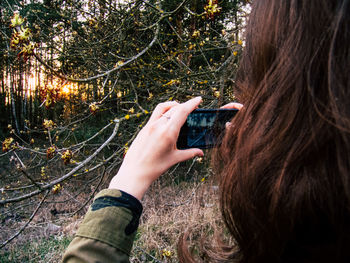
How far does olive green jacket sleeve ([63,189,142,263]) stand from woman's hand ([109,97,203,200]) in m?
0.04

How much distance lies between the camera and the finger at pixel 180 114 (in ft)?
2.76

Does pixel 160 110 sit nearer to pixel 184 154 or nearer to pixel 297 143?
pixel 184 154

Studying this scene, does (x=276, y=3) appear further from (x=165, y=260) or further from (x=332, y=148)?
(x=165, y=260)

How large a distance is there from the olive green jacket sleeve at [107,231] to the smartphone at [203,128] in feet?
1.10

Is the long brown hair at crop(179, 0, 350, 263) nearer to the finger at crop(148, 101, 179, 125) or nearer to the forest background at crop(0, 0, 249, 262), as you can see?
the finger at crop(148, 101, 179, 125)

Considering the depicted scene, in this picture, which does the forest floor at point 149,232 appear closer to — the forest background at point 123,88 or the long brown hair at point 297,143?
the forest background at point 123,88

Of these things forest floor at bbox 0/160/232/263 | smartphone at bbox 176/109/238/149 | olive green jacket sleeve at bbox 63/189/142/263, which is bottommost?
forest floor at bbox 0/160/232/263

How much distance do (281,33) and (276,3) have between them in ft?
0.29

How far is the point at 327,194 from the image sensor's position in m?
0.49

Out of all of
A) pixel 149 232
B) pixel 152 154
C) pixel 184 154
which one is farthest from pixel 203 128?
pixel 149 232

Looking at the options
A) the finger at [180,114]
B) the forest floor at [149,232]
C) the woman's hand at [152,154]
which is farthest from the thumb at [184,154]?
the forest floor at [149,232]

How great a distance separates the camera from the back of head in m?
0.49

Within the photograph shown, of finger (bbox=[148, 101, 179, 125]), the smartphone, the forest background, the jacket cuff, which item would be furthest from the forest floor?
the jacket cuff

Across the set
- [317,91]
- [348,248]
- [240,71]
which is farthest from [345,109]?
[240,71]
